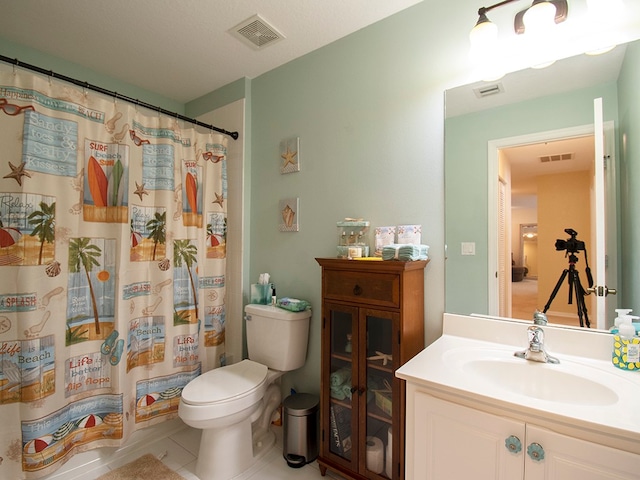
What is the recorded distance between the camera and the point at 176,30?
6.08ft

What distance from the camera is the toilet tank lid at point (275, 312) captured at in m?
1.91

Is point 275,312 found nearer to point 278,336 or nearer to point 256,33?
point 278,336

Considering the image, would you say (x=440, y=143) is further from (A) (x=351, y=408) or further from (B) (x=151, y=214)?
(B) (x=151, y=214)

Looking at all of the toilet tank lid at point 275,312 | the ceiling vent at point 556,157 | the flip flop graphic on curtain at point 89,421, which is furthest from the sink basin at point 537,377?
the flip flop graphic on curtain at point 89,421

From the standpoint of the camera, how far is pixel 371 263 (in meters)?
1.45

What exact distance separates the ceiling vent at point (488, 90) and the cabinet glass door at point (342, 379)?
117 centimetres

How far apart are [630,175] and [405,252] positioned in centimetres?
87

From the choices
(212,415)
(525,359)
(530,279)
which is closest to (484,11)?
(530,279)

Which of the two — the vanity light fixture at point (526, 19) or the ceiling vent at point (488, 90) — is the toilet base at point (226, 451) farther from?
the vanity light fixture at point (526, 19)

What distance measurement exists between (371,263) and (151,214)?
4.61 ft

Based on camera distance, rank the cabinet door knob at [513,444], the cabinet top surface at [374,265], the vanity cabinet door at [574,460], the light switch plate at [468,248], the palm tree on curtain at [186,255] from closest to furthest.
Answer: the vanity cabinet door at [574,460], the cabinet door knob at [513,444], the cabinet top surface at [374,265], the light switch plate at [468,248], the palm tree on curtain at [186,255]

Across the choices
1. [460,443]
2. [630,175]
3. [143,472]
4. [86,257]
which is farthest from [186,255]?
[630,175]

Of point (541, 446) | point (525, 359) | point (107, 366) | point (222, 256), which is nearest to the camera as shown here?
point (541, 446)

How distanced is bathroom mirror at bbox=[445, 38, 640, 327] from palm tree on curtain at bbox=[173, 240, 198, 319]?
160 cm
